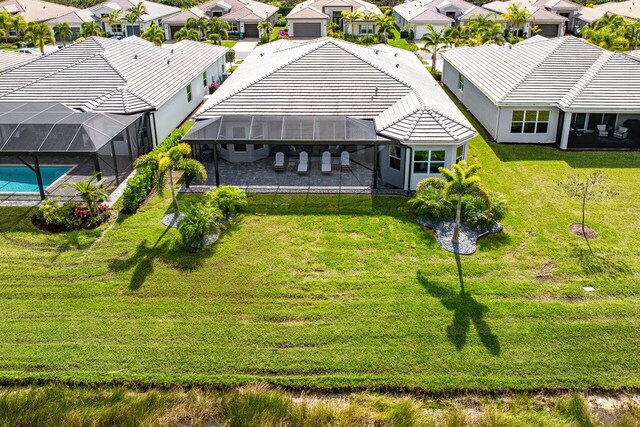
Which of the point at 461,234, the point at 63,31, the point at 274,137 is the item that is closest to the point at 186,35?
the point at 63,31

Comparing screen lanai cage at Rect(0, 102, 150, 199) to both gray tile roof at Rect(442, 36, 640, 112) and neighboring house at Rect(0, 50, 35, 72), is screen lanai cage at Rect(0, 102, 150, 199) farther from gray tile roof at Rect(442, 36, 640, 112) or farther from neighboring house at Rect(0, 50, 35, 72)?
gray tile roof at Rect(442, 36, 640, 112)

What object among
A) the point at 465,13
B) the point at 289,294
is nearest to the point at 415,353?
the point at 289,294

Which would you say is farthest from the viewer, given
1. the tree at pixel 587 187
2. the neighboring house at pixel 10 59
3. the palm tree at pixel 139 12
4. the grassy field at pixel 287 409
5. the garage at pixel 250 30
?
the garage at pixel 250 30

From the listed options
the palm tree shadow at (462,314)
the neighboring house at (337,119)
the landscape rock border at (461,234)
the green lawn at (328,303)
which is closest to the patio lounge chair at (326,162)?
the neighboring house at (337,119)

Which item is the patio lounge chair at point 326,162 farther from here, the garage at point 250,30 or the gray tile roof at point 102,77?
the garage at point 250,30

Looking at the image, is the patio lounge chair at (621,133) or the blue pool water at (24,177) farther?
the patio lounge chair at (621,133)
